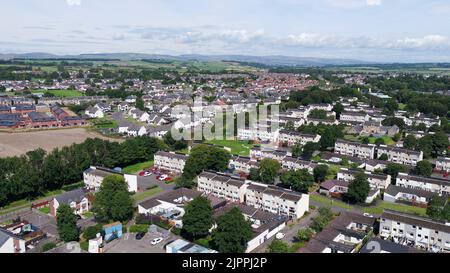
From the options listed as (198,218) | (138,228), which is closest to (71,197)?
(138,228)

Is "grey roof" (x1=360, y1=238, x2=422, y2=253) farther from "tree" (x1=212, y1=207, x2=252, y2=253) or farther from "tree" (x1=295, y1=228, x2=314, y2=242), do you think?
"tree" (x1=212, y1=207, x2=252, y2=253)

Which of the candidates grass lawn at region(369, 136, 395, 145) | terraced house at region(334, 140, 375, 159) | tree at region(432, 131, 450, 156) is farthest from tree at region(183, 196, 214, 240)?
grass lawn at region(369, 136, 395, 145)

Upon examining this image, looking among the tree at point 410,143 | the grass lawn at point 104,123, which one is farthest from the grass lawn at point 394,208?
the grass lawn at point 104,123

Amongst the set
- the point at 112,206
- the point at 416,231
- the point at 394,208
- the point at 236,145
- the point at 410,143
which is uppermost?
the point at 410,143

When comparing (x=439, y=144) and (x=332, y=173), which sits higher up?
(x=439, y=144)

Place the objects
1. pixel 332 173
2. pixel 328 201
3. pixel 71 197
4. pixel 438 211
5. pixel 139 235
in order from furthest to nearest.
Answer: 1. pixel 332 173
2. pixel 328 201
3. pixel 71 197
4. pixel 438 211
5. pixel 139 235

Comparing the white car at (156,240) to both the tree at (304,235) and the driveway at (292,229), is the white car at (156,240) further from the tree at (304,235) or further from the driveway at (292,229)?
the tree at (304,235)

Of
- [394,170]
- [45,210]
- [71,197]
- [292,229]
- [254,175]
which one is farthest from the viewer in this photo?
[394,170]

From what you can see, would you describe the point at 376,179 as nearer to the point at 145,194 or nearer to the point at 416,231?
the point at 416,231
